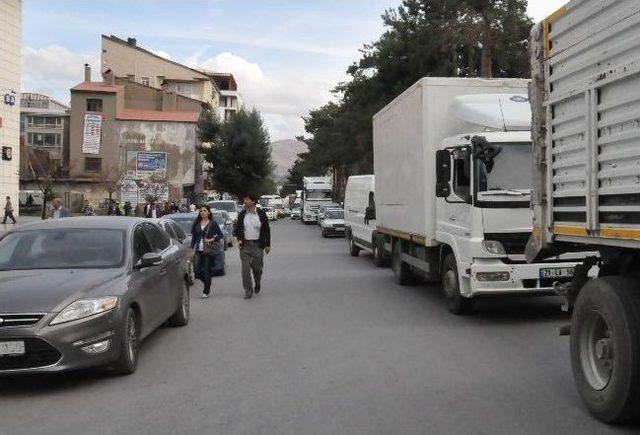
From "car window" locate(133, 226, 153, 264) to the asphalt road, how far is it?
1.10 metres

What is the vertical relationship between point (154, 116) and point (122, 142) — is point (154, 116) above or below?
above

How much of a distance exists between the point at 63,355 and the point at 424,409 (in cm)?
303

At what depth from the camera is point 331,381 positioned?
6.19m

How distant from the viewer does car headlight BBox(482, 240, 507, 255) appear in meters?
8.96

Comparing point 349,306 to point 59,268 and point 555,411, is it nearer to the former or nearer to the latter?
point 59,268

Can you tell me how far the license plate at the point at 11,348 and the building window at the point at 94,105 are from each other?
210 ft

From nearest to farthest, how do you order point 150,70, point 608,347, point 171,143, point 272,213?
point 608,347 < point 272,213 < point 171,143 < point 150,70

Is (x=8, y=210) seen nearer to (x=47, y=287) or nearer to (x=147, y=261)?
(x=147, y=261)

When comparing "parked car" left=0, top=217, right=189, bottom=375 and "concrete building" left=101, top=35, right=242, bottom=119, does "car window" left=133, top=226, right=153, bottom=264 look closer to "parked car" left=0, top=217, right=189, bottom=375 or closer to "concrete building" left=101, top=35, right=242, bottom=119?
"parked car" left=0, top=217, right=189, bottom=375

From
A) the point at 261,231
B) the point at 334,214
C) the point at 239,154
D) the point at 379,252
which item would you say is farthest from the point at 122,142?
the point at 261,231

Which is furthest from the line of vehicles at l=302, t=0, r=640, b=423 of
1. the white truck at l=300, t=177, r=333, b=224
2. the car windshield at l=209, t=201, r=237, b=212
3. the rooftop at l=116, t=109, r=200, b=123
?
A: the rooftop at l=116, t=109, r=200, b=123

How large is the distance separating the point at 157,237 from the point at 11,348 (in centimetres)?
316

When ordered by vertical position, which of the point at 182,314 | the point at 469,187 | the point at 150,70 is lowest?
the point at 182,314

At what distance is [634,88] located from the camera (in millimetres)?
4363
